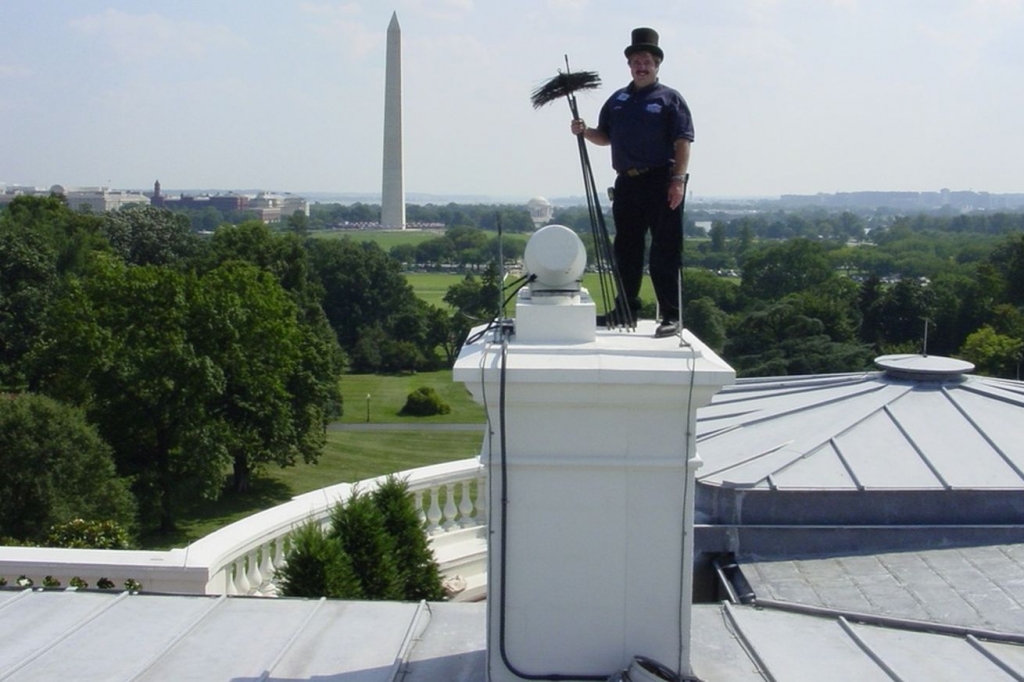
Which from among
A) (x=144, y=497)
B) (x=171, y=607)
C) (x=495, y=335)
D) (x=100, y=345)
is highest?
(x=495, y=335)

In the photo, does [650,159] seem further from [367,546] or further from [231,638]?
[367,546]

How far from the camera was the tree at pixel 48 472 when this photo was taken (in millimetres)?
28266

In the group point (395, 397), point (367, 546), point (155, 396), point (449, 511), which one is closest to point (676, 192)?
point (367, 546)

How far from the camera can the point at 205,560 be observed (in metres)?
7.83

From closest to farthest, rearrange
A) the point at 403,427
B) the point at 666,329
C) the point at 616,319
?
the point at 666,329
the point at 616,319
the point at 403,427

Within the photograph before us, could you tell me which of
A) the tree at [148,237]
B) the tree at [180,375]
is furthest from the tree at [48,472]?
the tree at [148,237]

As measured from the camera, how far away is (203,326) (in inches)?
1468

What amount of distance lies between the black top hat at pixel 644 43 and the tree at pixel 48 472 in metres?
25.7

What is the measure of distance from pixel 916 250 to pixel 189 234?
93904mm

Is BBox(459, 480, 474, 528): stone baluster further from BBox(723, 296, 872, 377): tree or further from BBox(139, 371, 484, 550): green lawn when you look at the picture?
BBox(723, 296, 872, 377): tree

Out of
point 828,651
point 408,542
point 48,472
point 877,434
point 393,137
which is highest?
point 393,137

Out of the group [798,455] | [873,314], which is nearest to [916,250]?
[873,314]

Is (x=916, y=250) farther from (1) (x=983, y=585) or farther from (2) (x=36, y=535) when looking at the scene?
(1) (x=983, y=585)

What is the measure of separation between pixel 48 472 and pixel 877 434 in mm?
24355
